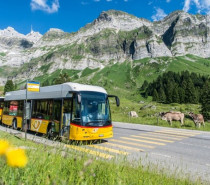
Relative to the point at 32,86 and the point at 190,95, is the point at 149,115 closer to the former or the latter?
the point at 32,86

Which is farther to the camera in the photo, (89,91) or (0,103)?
(0,103)

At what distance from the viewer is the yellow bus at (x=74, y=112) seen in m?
11.2

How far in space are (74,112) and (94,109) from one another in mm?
1238

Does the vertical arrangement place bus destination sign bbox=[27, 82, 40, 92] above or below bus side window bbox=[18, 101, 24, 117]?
above

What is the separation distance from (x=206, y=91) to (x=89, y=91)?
44.8m

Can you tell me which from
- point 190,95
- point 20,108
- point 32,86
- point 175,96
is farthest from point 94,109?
point 190,95

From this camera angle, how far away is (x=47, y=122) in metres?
13.9

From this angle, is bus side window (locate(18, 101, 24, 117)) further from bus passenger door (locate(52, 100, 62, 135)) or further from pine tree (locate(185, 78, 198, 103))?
pine tree (locate(185, 78, 198, 103))

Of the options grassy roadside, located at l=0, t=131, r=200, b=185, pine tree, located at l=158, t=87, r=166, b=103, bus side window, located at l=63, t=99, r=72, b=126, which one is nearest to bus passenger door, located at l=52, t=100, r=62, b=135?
bus side window, located at l=63, t=99, r=72, b=126

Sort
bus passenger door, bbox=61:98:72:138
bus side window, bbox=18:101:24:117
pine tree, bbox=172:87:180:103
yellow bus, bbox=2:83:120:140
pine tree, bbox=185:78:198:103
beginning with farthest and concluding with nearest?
pine tree, bbox=172:87:180:103, pine tree, bbox=185:78:198:103, bus side window, bbox=18:101:24:117, bus passenger door, bbox=61:98:72:138, yellow bus, bbox=2:83:120:140

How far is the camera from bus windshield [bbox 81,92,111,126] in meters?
11.4

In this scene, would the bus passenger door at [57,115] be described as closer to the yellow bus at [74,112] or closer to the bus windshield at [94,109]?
the yellow bus at [74,112]

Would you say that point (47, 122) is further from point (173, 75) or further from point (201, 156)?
point (173, 75)

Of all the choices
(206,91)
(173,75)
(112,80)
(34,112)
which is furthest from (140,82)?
(34,112)
